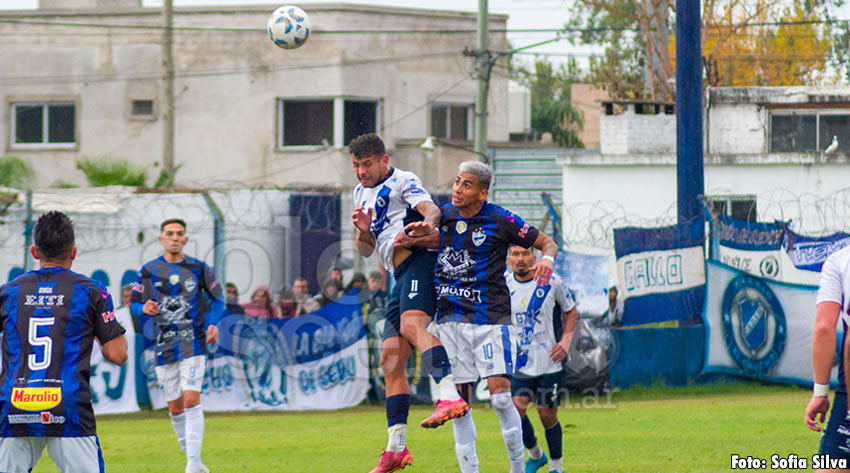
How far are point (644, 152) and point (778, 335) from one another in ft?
35.0

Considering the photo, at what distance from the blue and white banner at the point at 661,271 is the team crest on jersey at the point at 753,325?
20.8 inches

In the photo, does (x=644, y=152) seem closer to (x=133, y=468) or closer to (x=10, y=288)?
(x=133, y=468)

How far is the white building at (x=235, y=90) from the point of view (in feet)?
114

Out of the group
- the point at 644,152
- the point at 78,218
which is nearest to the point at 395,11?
the point at 644,152

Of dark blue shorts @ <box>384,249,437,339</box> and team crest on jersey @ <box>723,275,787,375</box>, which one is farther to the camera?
team crest on jersey @ <box>723,275,787,375</box>

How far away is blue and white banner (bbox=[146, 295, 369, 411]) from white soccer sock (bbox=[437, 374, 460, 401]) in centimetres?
855

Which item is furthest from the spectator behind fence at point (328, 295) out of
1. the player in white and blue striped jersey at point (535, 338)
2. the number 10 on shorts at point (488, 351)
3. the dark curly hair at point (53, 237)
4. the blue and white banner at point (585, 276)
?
the dark curly hair at point (53, 237)

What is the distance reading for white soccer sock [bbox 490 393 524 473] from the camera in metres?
8.79

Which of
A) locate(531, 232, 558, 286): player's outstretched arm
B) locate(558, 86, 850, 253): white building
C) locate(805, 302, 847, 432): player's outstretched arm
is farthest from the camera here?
locate(558, 86, 850, 253): white building

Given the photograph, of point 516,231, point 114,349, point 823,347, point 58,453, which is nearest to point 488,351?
point 516,231

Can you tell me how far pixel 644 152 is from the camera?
28.5m

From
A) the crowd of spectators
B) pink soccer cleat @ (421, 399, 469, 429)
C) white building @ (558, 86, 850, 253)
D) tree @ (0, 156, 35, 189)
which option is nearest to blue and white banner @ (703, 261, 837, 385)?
the crowd of spectators

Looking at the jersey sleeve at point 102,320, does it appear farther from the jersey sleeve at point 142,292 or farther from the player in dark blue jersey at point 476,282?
the jersey sleeve at point 142,292

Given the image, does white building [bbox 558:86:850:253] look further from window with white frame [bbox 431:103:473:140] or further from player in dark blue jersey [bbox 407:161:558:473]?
player in dark blue jersey [bbox 407:161:558:473]
